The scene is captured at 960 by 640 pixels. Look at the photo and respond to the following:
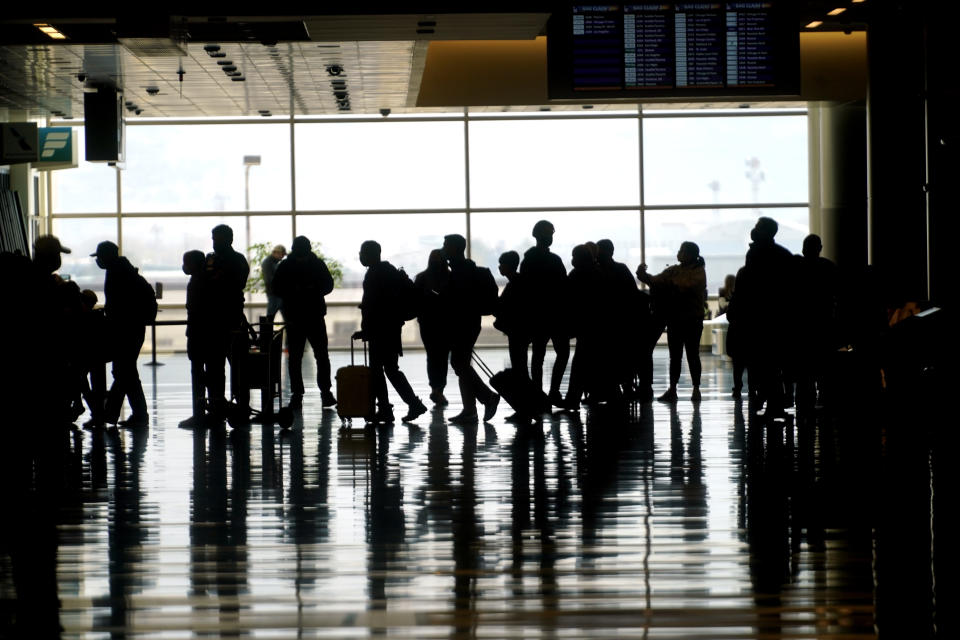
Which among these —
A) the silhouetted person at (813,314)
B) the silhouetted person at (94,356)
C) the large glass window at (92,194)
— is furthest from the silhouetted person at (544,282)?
the large glass window at (92,194)

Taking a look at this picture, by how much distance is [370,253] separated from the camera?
893cm

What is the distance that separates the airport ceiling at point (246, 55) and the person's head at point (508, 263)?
2.26m

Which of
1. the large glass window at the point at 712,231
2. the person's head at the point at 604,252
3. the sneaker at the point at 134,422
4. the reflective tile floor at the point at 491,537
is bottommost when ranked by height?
the reflective tile floor at the point at 491,537

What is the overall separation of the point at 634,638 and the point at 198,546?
2.04m

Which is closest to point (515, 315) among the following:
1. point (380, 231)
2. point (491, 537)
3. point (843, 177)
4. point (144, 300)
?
point (144, 300)

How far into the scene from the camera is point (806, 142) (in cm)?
2028

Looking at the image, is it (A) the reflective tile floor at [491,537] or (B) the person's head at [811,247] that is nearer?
(A) the reflective tile floor at [491,537]

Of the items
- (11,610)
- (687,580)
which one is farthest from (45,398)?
(687,580)

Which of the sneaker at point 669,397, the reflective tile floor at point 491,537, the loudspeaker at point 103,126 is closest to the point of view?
the reflective tile floor at point 491,537

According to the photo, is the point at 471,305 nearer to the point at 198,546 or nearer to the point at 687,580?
the point at 198,546

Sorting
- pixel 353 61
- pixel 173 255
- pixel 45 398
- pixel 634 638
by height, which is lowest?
pixel 634 638

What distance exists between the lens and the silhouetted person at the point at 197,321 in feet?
28.1

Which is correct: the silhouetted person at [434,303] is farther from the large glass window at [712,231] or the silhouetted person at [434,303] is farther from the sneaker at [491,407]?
the large glass window at [712,231]

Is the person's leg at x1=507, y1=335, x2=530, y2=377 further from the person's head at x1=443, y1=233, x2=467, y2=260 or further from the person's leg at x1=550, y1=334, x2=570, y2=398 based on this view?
the person's head at x1=443, y1=233, x2=467, y2=260
